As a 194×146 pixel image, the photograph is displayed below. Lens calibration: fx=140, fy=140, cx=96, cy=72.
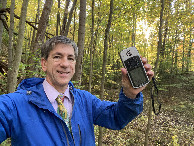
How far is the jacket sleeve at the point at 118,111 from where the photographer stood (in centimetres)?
150

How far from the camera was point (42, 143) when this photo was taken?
124cm

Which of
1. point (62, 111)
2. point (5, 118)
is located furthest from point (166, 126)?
point (5, 118)

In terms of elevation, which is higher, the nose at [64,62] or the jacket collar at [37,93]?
the nose at [64,62]

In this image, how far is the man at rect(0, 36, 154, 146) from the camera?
48.3 inches

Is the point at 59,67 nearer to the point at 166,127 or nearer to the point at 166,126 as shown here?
the point at 166,127

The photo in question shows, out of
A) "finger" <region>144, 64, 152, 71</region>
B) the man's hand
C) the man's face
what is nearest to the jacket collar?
the man's face

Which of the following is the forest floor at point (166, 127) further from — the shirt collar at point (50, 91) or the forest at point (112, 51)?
the shirt collar at point (50, 91)

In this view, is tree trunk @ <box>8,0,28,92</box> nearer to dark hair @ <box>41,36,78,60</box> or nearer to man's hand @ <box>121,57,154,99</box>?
dark hair @ <box>41,36,78,60</box>

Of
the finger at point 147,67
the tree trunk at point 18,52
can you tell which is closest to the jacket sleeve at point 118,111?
the finger at point 147,67

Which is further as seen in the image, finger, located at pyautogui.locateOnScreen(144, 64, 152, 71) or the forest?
the forest

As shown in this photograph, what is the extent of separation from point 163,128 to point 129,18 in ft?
25.4

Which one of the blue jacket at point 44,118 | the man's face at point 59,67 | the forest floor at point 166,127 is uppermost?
the man's face at point 59,67

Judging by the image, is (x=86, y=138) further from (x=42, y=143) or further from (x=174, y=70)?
(x=174, y=70)

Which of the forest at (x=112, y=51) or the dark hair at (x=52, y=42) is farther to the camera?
the forest at (x=112, y=51)
